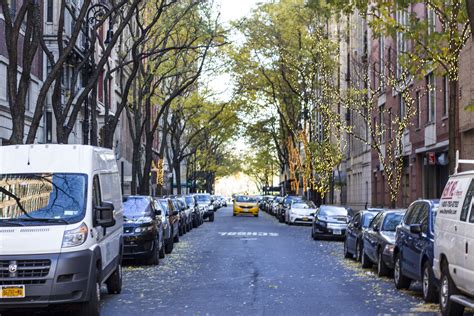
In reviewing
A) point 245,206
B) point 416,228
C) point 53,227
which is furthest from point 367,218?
point 245,206

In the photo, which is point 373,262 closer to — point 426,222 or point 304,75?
point 426,222

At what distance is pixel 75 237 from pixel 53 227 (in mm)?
306

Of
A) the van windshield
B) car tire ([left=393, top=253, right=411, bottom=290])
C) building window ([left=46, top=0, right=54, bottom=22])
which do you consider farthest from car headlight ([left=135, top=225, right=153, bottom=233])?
building window ([left=46, top=0, right=54, bottom=22])

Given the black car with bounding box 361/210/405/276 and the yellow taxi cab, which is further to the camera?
the yellow taxi cab

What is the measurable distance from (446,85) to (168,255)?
15.2 m

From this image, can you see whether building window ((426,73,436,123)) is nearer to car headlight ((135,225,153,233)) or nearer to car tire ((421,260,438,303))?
car headlight ((135,225,153,233))

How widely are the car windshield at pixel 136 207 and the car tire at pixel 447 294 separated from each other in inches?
376

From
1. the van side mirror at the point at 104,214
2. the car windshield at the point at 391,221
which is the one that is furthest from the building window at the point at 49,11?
the van side mirror at the point at 104,214

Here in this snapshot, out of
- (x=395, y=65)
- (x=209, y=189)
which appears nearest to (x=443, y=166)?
(x=395, y=65)

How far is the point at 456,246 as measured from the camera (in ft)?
32.0

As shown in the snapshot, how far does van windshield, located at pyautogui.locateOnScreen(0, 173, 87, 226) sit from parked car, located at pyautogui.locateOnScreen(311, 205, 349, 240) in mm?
18874

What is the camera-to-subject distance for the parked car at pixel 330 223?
28.4 m

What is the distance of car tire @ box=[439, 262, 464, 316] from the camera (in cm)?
997

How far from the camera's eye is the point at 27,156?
10547 mm
